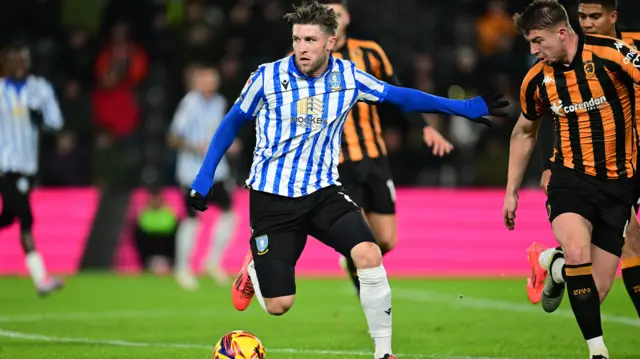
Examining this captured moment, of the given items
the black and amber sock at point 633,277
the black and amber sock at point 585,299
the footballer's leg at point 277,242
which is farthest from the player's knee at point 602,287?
the footballer's leg at point 277,242

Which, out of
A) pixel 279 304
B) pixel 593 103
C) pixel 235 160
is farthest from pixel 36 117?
pixel 593 103

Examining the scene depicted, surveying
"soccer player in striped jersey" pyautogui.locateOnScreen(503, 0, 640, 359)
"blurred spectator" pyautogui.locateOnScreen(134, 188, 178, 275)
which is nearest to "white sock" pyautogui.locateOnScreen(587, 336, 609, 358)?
"soccer player in striped jersey" pyautogui.locateOnScreen(503, 0, 640, 359)

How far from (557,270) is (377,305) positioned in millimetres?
1668

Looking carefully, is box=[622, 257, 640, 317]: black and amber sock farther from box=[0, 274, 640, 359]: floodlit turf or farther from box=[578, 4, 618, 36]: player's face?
box=[578, 4, 618, 36]: player's face

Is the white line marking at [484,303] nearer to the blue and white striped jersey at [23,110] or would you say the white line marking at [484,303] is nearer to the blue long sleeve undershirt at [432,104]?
the blue long sleeve undershirt at [432,104]

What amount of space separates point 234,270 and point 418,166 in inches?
130

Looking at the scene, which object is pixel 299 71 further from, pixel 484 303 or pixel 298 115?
pixel 484 303

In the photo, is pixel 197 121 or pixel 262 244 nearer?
pixel 262 244

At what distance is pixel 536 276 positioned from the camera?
7816mm

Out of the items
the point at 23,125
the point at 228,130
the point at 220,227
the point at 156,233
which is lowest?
the point at 156,233

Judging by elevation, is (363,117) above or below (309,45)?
below

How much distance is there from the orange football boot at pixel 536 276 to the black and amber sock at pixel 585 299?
4.19 ft

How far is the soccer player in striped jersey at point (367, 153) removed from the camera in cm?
868

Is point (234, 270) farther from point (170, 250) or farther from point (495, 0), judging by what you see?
point (495, 0)
